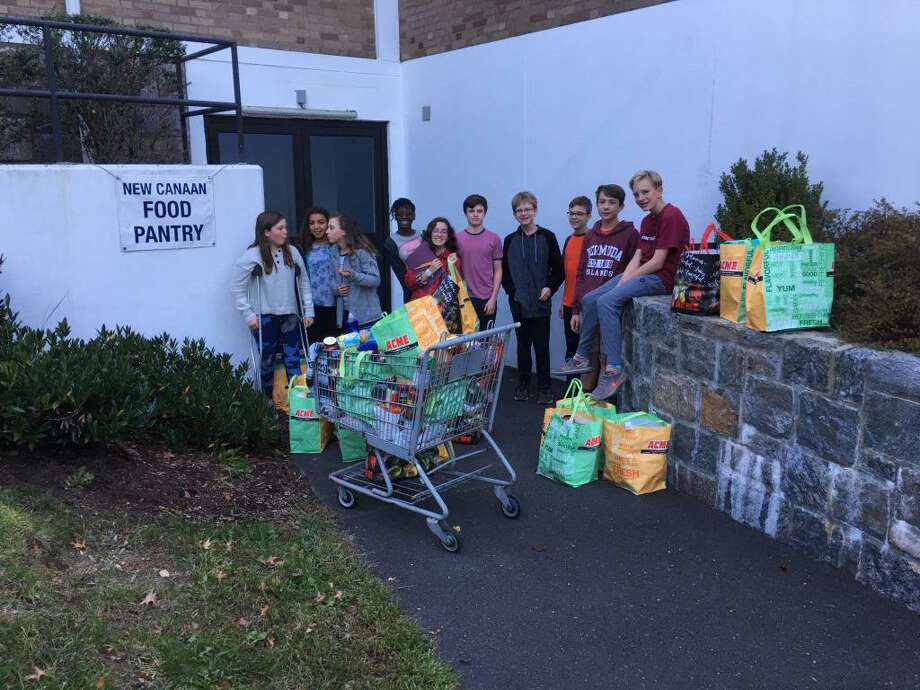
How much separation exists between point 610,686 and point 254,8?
8.14 metres

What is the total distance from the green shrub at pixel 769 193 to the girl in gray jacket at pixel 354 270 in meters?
2.85

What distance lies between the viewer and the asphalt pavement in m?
3.38

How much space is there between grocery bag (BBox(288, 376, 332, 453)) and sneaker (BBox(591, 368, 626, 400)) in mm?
2017

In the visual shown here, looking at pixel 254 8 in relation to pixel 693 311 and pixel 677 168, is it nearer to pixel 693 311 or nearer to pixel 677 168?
pixel 677 168

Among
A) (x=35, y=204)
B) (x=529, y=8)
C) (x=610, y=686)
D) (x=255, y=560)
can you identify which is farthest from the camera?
(x=529, y=8)

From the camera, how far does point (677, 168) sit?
668 cm

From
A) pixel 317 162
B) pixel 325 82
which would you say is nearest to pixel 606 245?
pixel 317 162

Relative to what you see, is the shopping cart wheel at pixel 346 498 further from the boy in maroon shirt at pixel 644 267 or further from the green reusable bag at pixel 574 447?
the boy in maroon shirt at pixel 644 267

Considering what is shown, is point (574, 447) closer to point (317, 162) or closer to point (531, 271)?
point (531, 271)

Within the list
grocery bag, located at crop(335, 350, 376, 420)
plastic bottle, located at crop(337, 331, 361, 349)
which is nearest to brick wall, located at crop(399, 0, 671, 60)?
plastic bottle, located at crop(337, 331, 361, 349)

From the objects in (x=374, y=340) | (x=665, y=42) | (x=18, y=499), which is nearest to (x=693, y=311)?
(x=374, y=340)

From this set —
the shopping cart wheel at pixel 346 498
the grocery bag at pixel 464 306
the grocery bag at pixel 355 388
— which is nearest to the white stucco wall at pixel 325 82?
the grocery bag at pixel 464 306

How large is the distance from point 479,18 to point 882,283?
5.96m

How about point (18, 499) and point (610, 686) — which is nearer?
point (610, 686)
